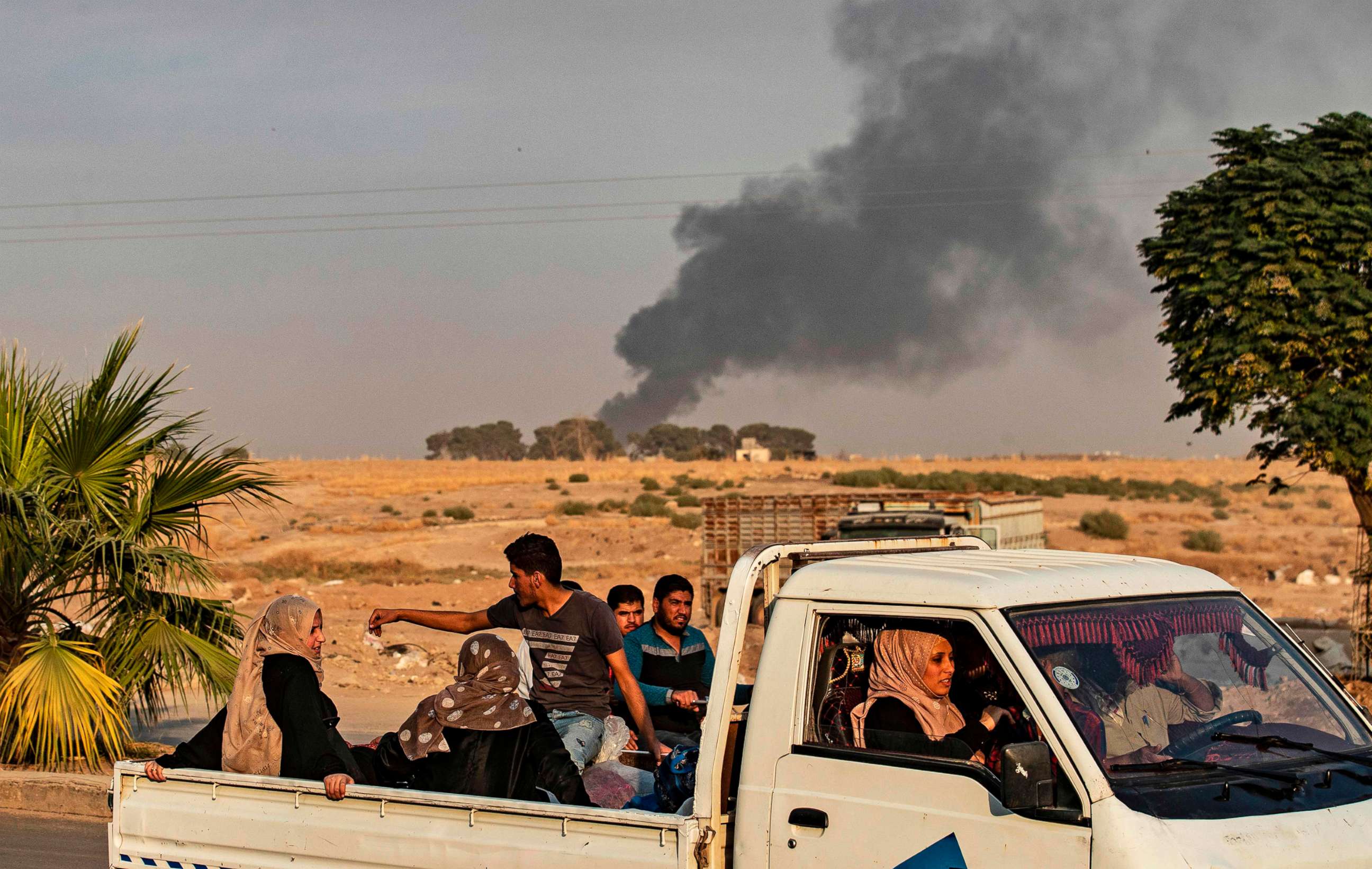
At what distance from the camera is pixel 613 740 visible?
5.76 m

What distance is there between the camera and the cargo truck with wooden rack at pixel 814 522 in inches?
862

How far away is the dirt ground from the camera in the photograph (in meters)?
22.6

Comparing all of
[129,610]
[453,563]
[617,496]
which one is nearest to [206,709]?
[129,610]

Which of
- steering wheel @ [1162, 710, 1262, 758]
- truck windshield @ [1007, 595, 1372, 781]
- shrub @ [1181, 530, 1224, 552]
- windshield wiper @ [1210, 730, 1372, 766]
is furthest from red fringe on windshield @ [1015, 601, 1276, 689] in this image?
shrub @ [1181, 530, 1224, 552]

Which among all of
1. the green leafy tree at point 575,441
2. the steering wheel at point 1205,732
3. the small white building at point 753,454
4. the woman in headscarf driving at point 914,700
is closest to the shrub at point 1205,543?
the steering wheel at point 1205,732

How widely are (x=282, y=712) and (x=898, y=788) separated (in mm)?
2367

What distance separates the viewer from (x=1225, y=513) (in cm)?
6475

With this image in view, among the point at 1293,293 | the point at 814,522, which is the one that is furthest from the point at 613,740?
the point at 814,522

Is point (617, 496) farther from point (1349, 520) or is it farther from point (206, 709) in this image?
point (206, 709)

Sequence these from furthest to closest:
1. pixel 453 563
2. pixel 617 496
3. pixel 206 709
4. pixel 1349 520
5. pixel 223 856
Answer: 1. pixel 617 496
2. pixel 1349 520
3. pixel 453 563
4. pixel 206 709
5. pixel 223 856

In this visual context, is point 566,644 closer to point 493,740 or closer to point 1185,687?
point 493,740

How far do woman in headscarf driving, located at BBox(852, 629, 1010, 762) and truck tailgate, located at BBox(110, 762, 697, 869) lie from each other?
0.65 meters

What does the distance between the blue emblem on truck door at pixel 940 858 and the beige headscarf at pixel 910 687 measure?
0.40 meters

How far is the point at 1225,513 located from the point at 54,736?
6355 centimetres
